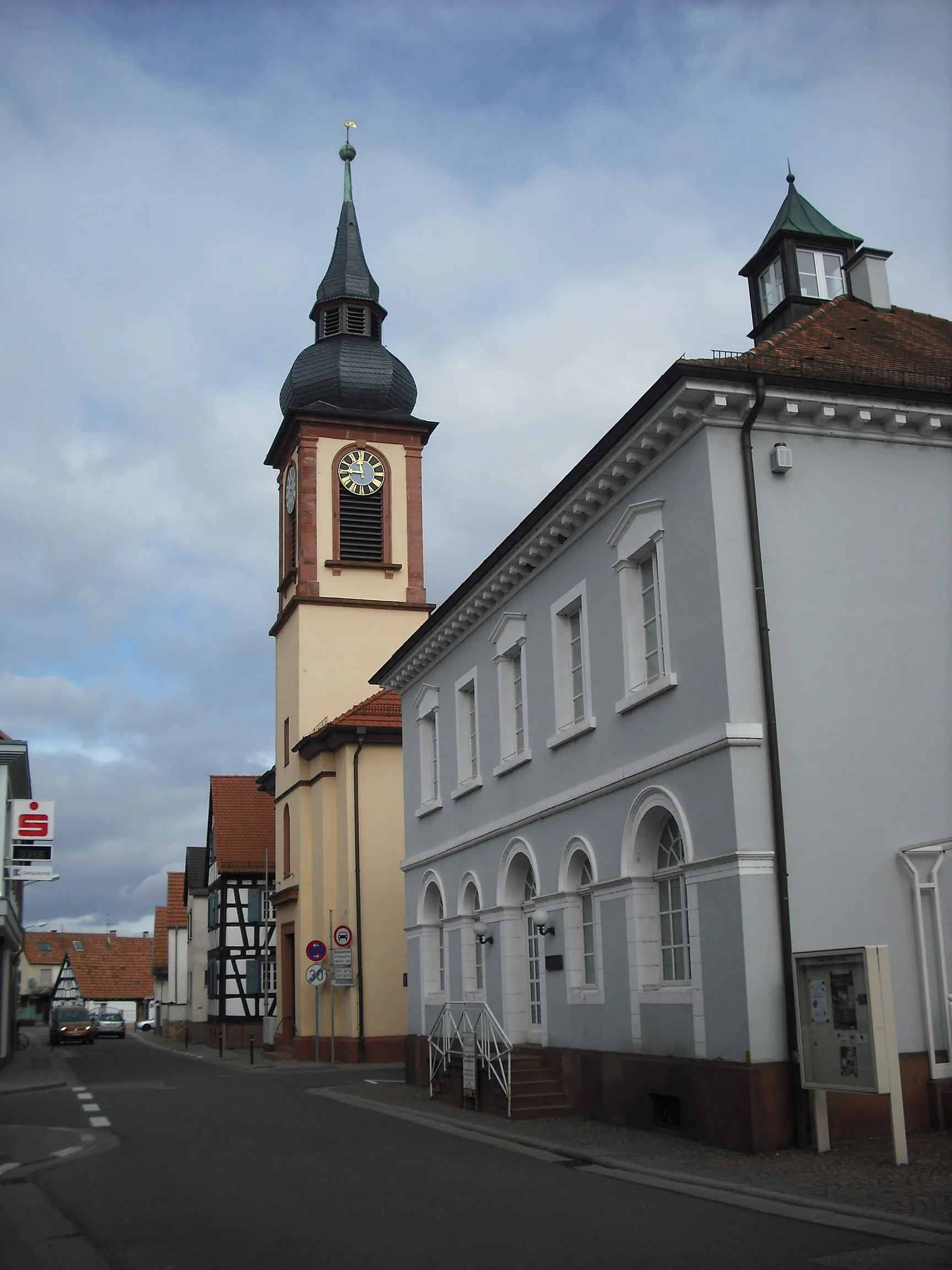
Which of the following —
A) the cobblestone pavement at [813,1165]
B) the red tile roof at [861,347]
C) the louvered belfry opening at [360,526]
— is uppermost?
the louvered belfry opening at [360,526]

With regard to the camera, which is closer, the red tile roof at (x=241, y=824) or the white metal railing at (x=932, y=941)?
the white metal railing at (x=932, y=941)

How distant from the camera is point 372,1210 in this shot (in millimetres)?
9961

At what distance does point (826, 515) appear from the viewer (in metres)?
14.5

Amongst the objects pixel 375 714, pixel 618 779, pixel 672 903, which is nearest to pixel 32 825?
pixel 375 714

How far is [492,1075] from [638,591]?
6.70m

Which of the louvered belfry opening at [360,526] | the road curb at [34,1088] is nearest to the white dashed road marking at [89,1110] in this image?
the road curb at [34,1088]

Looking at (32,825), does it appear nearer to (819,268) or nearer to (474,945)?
(474,945)

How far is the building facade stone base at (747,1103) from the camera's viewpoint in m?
12.4

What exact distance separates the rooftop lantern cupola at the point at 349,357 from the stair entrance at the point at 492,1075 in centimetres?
2201

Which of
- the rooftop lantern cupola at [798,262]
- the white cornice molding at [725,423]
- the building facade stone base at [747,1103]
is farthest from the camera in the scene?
the rooftop lantern cupola at [798,262]

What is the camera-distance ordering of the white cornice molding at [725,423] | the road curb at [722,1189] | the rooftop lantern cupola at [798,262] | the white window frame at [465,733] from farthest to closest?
the white window frame at [465,733], the rooftop lantern cupola at [798,262], the white cornice molding at [725,423], the road curb at [722,1189]

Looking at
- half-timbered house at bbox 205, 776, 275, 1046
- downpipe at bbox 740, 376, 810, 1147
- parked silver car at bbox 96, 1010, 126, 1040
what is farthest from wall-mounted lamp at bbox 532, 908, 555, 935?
parked silver car at bbox 96, 1010, 126, 1040

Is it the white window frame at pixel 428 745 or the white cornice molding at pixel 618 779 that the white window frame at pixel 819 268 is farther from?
the white window frame at pixel 428 745

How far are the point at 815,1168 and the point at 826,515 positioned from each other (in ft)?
21.8
